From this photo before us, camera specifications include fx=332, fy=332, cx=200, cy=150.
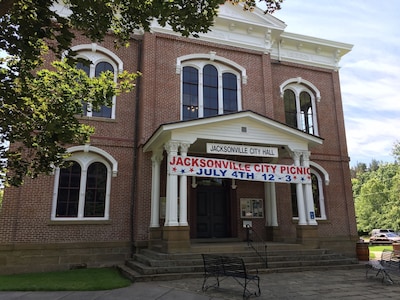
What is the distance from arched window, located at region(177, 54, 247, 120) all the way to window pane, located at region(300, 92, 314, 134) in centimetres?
394

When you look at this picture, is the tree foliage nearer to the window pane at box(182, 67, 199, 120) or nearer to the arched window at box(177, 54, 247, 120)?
the arched window at box(177, 54, 247, 120)

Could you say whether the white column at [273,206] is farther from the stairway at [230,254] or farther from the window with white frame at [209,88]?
the window with white frame at [209,88]

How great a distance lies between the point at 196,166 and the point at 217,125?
72.3 inches

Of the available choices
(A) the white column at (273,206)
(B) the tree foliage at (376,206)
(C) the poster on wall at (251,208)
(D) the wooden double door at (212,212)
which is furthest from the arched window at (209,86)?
(B) the tree foliage at (376,206)

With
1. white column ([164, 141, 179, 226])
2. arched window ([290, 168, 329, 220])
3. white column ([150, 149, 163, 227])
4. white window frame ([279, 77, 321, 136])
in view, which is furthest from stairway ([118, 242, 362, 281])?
white window frame ([279, 77, 321, 136])

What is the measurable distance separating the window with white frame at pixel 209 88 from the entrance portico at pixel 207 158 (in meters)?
2.12

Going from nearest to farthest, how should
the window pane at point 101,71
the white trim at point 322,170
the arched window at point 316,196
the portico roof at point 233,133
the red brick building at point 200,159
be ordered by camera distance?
1. the portico roof at point 233,133
2. the red brick building at point 200,159
3. the window pane at point 101,71
4. the arched window at point 316,196
5. the white trim at point 322,170

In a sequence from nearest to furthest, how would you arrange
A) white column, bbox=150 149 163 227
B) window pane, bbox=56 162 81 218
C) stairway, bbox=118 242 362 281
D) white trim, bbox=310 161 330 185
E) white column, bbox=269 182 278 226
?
stairway, bbox=118 242 362 281 → window pane, bbox=56 162 81 218 → white column, bbox=150 149 163 227 → white column, bbox=269 182 278 226 → white trim, bbox=310 161 330 185

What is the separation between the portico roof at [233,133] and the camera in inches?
460

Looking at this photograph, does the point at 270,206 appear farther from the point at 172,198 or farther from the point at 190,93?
the point at 190,93

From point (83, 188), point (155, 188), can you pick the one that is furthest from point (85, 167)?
point (155, 188)

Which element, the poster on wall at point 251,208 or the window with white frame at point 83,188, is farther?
the poster on wall at point 251,208

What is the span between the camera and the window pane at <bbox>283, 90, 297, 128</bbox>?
1720cm

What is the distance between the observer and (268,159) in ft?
49.0
